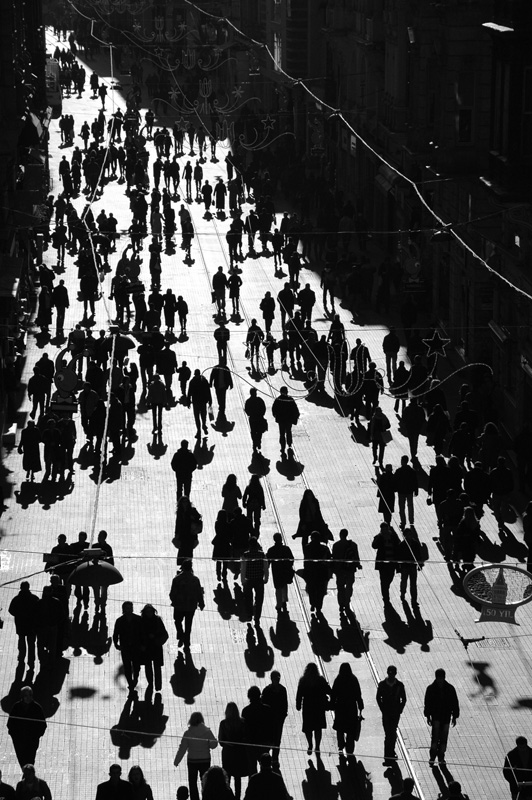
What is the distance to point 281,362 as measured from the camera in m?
37.1

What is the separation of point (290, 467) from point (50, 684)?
33.0 ft

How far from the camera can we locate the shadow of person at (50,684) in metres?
20.7

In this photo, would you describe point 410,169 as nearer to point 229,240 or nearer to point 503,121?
point 229,240

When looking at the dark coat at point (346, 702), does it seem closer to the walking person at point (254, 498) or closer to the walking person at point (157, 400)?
the walking person at point (254, 498)

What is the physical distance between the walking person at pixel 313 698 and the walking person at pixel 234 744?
103 cm

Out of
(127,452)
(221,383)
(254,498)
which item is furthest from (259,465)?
(254,498)

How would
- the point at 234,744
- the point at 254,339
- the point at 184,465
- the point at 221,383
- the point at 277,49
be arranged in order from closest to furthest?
the point at 234,744 → the point at 184,465 → the point at 221,383 → the point at 254,339 → the point at 277,49

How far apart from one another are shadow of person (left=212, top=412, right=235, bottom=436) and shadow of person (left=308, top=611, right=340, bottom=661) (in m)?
10.2

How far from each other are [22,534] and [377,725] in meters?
8.63

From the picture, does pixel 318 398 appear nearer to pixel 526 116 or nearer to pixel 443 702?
pixel 526 116

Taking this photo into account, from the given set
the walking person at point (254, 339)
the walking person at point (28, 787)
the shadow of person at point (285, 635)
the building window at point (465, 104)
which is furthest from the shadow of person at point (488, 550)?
the building window at point (465, 104)

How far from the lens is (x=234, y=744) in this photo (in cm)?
1775

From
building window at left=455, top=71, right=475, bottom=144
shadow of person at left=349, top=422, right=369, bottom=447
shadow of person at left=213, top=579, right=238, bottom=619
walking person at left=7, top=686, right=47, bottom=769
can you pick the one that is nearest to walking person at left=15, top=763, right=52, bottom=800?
walking person at left=7, top=686, right=47, bottom=769

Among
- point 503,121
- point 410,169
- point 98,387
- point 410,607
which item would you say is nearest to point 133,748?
point 410,607
